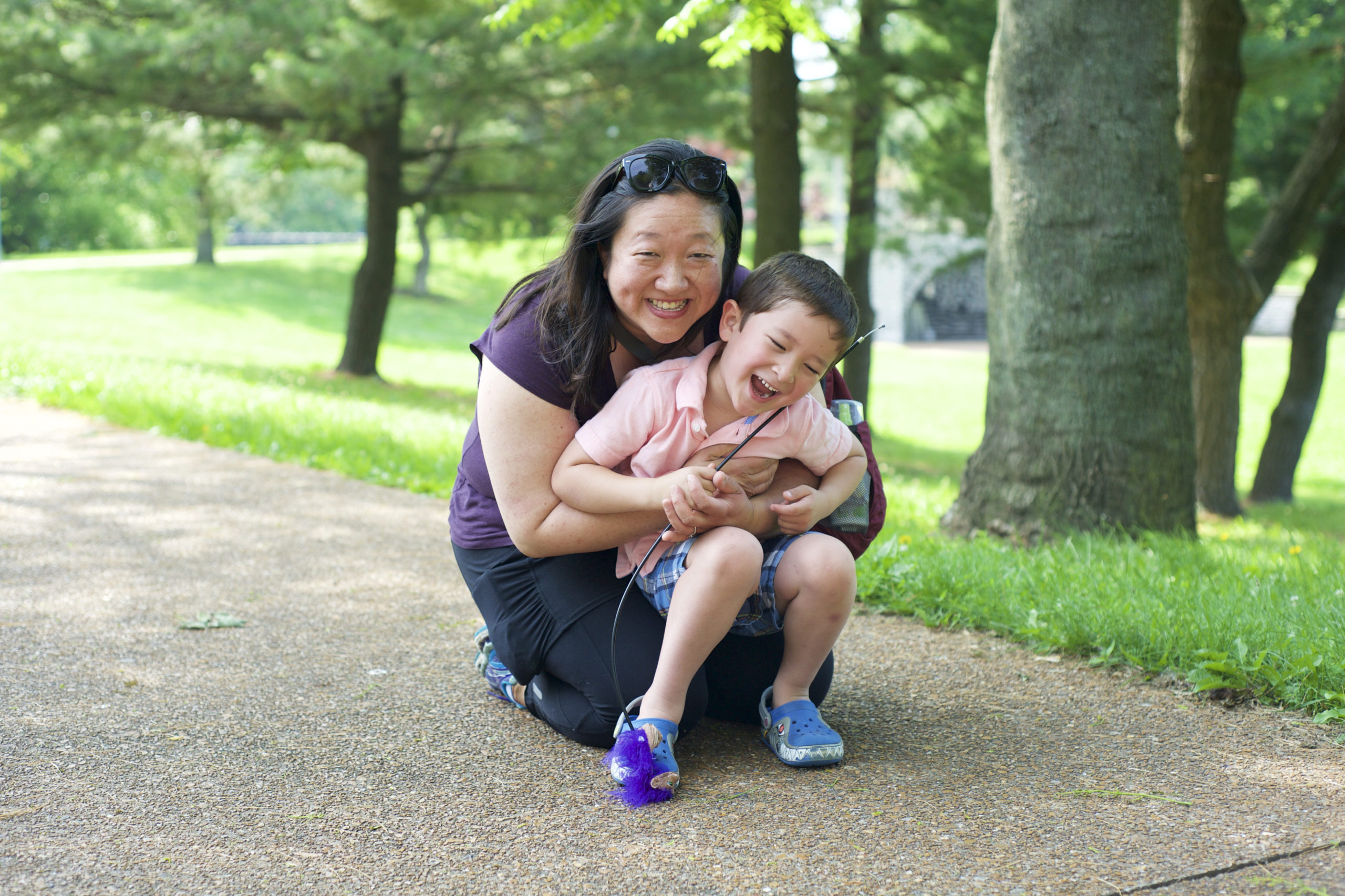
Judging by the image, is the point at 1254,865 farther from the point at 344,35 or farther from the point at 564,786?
the point at 344,35

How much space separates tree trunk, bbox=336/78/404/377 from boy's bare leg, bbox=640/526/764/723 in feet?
36.5

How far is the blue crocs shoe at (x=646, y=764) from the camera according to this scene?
7.13ft

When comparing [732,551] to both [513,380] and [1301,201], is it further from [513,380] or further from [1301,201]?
[1301,201]

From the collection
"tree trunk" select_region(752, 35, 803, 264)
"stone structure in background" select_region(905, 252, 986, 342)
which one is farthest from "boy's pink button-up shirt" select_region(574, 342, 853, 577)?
"stone structure in background" select_region(905, 252, 986, 342)

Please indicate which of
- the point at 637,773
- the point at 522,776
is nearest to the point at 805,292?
the point at 637,773

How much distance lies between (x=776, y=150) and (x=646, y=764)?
6.65 m

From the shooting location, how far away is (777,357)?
2211mm

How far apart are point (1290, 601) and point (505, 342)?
2.38 metres

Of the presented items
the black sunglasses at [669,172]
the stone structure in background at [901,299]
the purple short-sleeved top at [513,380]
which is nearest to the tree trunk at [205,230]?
the stone structure in background at [901,299]

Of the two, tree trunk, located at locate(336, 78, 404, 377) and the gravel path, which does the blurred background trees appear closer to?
tree trunk, located at locate(336, 78, 404, 377)

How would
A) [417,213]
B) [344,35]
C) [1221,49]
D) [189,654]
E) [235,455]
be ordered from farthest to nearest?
[417,213] → [344,35] → [1221,49] → [235,455] → [189,654]

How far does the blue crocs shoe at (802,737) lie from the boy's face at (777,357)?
0.67m

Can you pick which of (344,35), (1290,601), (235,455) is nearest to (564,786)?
→ (1290,601)

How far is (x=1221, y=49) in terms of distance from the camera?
709 centimetres
